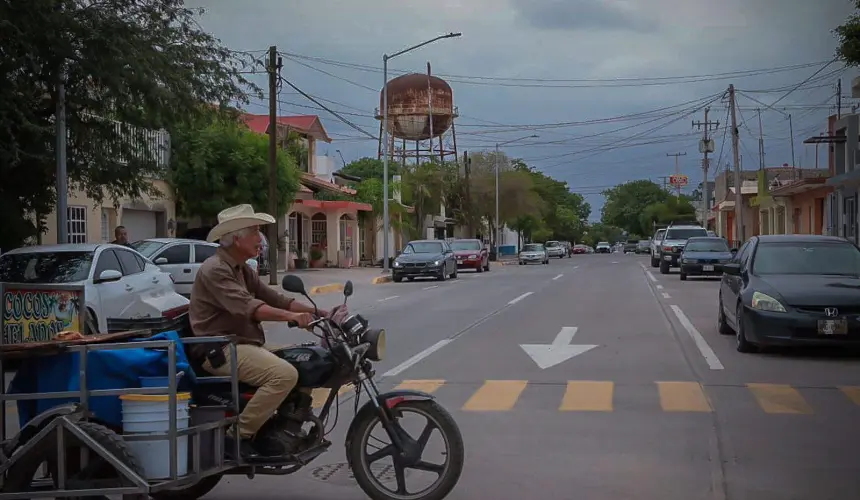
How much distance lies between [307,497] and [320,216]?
137 feet

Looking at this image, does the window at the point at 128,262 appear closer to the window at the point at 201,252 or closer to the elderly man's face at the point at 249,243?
the window at the point at 201,252

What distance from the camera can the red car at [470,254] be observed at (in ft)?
151

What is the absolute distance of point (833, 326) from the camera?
12555 mm

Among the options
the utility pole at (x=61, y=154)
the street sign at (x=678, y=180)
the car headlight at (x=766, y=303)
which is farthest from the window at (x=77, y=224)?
the street sign at (x=678, y=180)

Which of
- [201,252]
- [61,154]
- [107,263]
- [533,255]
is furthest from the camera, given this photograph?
[533,255]

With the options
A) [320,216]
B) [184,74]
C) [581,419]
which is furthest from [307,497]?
[320,216]

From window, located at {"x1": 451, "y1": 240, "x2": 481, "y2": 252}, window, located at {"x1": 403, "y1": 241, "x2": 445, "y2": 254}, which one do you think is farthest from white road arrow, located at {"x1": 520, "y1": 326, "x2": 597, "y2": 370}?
window, located at {"x1": 451, "y1": 240, "x2": 481, "y2": 252}

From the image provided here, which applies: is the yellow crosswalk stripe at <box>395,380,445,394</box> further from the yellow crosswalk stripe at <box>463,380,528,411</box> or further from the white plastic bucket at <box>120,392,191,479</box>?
the white plastic bucket at <box>120,392,191,479</box>

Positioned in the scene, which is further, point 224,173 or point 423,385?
point 224,173

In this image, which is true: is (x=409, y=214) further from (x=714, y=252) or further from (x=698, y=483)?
(x=698, y=483)

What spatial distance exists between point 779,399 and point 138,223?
25.3 m

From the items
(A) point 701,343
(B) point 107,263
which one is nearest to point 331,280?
(B) point 107,263

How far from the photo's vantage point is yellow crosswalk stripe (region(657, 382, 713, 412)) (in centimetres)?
977

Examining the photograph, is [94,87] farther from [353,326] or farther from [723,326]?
[353,326]
